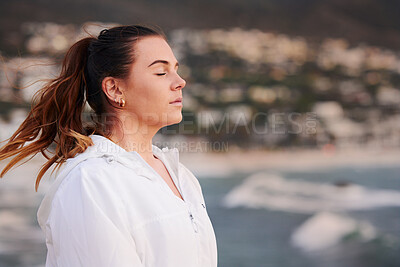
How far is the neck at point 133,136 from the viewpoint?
45.9 inches

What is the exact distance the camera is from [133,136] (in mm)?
1180

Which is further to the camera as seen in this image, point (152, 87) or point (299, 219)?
point (299, 219)

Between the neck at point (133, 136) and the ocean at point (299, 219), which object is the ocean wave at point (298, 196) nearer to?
the ocean at point (299, 219)

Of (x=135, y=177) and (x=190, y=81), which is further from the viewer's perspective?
(x=190, y=81)

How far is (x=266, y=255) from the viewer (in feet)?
9.64

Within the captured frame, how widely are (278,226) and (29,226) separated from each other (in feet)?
5.25

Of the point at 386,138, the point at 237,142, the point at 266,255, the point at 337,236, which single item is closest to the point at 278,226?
the point at 266,255

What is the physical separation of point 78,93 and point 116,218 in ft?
1.35

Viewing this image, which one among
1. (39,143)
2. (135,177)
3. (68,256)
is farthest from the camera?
(39,143)

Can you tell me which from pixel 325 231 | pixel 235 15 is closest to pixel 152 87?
pixel 235 15

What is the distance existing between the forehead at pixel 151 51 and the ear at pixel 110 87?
81 millimetres

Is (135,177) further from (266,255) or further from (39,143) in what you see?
(266,255)

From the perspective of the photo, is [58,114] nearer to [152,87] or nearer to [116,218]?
[152,87]

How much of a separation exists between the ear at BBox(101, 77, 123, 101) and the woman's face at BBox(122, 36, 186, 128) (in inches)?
0.7
